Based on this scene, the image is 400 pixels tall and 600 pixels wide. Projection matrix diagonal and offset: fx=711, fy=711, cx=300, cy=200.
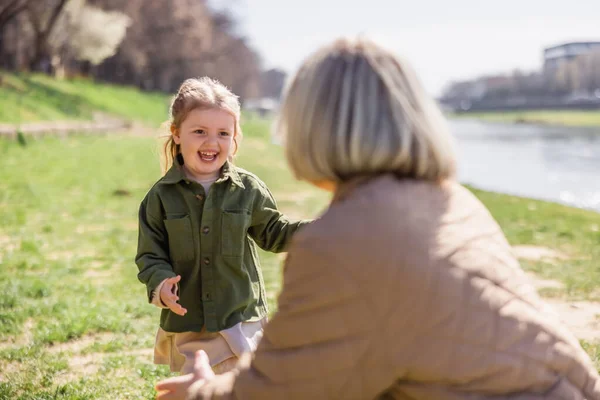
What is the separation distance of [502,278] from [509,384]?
28 cm

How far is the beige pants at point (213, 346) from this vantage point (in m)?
2.99

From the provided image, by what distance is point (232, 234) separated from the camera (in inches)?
120

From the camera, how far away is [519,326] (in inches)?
74.8

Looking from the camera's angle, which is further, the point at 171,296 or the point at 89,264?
the point at 89,264

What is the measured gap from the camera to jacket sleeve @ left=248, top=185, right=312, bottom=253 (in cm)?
318

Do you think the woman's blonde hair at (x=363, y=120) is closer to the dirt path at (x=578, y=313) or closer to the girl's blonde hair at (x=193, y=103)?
the girl's blonde hair at (x=193, y=103)

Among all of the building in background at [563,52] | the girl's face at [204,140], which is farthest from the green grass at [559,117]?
the girl's face at [204,140]

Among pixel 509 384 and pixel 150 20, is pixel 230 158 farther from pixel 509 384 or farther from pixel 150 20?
pixel 150 20

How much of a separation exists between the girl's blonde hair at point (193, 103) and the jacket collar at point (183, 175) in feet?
0.26

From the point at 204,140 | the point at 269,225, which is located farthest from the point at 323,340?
the point at 204,140

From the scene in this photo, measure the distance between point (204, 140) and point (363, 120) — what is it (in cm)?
140

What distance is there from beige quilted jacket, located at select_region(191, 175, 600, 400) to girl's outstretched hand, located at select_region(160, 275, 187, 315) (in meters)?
0.98

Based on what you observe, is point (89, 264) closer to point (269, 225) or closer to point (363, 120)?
point (269, 225)

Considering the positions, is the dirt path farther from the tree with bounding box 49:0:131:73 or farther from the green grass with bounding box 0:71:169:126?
the tree with bounding box 49:0:131:73
